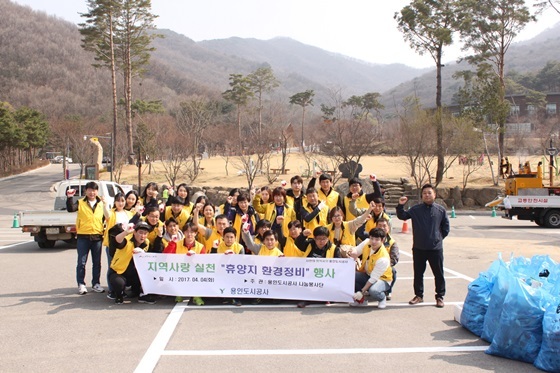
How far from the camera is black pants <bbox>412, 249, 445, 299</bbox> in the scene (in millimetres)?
7379

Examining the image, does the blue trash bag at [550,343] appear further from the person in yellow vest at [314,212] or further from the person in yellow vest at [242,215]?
the person in yellow vest at [242,215]

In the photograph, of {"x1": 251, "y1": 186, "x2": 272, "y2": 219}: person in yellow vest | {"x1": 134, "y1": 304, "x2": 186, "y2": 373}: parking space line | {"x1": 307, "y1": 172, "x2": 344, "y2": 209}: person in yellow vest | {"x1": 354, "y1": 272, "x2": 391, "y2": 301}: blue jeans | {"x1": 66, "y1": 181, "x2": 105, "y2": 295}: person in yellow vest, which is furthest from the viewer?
{"x1": 251, "y1": 186, "x2": 272, "y2": 219}: person in yellow vest

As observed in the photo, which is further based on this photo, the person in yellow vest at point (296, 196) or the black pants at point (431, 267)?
the person in yellow vest at point (296, 196)

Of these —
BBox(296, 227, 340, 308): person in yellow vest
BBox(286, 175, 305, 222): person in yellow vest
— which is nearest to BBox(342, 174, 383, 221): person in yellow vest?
BBox(286, 175, 305, 222): person in yellow vest

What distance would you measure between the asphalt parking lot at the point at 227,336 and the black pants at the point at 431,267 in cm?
26

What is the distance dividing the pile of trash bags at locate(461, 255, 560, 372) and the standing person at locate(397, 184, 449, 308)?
4.21 feet

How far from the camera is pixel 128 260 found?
777cm

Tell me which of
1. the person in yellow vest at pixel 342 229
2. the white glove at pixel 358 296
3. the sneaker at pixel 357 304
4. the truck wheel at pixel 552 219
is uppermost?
the person in yellow vest at pixel 342 229

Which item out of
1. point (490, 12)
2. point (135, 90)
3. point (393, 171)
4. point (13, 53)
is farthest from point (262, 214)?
point (13, 53)

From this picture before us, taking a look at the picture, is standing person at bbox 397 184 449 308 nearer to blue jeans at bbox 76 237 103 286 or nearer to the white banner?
the white banner

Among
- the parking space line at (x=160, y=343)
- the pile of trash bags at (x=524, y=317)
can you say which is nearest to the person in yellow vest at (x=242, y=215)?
the parking space line at (x=160, y=343)

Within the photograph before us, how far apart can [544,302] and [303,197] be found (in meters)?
4.74

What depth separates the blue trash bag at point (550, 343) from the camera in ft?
16.1

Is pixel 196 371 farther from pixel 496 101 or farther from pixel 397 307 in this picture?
pixel 496 101
